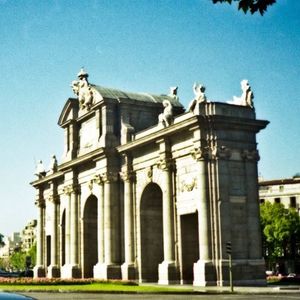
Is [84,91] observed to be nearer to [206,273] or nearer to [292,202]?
[206,273]

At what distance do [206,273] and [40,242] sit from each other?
34.7 meters

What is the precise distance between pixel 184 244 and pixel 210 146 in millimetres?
7848

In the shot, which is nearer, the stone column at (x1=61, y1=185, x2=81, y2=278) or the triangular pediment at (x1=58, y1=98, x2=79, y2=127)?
the stone column at (x1=61, y1=185, x2=81, y2=278)

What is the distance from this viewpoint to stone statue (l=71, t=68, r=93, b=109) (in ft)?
186

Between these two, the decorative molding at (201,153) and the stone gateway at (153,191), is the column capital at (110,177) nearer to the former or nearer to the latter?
the stone gateway at (153,191)

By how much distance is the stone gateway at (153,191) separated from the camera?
41594 millimetres

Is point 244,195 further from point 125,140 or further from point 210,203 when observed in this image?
point 125,140

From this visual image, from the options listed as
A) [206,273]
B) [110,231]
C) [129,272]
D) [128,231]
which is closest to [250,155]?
[206,273]

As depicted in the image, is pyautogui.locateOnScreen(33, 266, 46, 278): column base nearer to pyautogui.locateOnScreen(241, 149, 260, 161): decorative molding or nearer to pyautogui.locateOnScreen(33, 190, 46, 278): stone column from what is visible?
pyautogui.locateOnScreen(33, 190, 46, 278): stone column

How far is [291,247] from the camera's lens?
92.6 metres

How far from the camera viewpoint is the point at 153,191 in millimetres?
50219

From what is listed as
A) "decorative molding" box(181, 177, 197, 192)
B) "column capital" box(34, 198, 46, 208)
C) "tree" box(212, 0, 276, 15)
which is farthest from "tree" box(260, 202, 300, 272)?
"tree" box(212, 0, 276, 15)

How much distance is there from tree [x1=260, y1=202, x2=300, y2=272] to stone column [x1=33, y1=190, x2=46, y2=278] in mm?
30085

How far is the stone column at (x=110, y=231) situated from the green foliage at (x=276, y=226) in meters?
37.2
